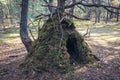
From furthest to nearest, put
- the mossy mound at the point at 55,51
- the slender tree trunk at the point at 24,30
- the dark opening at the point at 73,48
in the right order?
1. the slender tree trunk at the point at 24,30
2. the dark opening at the point at 73,48
3. the mossy mound at the point at 55,51

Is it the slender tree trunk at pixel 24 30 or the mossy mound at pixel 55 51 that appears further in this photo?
the slender tree trunk at pixel 24 30

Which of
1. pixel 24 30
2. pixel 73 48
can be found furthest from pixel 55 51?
pixel 24 30

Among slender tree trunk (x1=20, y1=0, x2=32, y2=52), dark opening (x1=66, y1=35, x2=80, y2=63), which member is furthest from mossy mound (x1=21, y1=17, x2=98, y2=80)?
slender tree trunk (x1=20, y1=0, x2=32, y2=52)

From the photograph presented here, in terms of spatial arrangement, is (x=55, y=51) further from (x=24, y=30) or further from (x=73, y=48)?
(x=24, y=30)

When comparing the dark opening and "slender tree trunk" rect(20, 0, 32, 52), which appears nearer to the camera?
the dark opening

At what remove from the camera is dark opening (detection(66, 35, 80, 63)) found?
8.52 m

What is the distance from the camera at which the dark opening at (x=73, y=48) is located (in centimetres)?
852

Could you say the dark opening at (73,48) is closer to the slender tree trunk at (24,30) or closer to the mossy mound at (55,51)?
the mossy mound at (55,51)

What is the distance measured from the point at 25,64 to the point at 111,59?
12.7 feet

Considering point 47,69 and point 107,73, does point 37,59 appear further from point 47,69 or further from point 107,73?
point 107,73

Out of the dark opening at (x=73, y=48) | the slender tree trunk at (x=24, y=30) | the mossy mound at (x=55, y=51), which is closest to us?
the mossy mound at (x=55, y=51)

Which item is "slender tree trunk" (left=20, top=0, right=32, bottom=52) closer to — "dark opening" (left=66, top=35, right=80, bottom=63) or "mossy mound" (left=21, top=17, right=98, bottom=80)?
"mossy mound" (left=21, top=17, right=98, bottom=80)

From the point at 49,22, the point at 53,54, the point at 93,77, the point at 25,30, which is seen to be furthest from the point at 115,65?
the point at 25,30

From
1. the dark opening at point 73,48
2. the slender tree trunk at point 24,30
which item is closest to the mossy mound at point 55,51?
the dark opening at point 73,48
